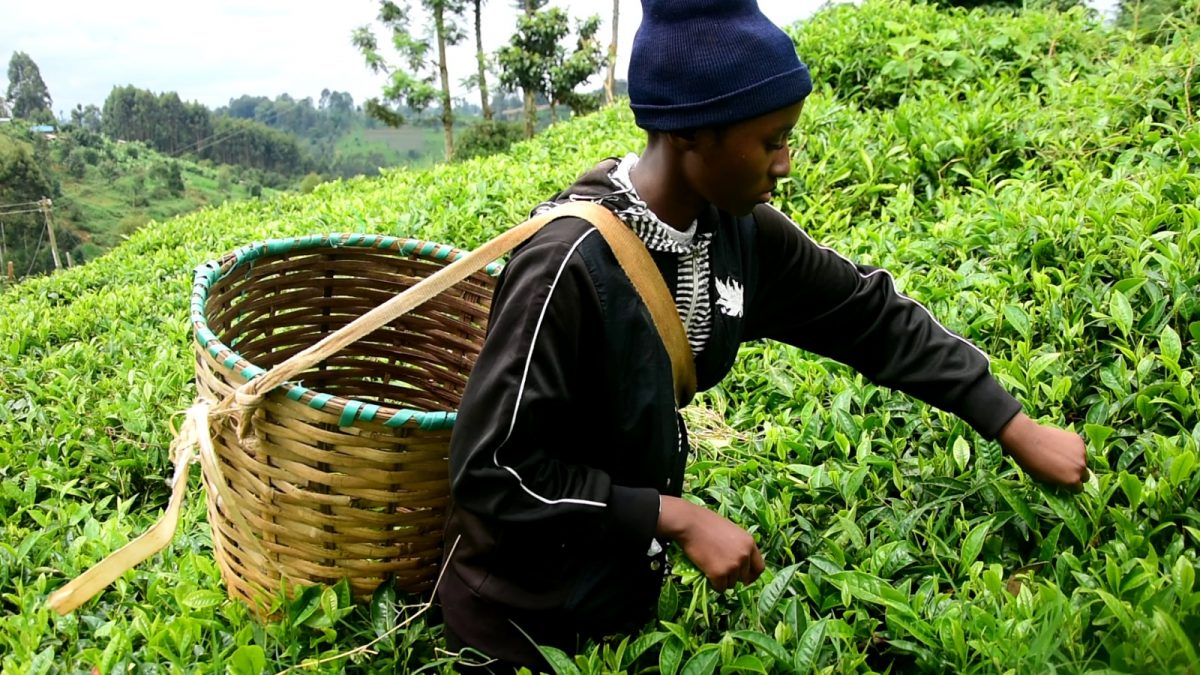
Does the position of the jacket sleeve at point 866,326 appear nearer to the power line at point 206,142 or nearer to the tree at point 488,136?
the tree at point 488,136

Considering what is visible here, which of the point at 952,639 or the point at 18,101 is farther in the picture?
the point at 18,101

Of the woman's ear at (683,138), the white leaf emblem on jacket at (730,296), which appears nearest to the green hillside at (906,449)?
the white leaf emblem on jacket at (730,296)

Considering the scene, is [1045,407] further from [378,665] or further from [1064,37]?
[1064,37]

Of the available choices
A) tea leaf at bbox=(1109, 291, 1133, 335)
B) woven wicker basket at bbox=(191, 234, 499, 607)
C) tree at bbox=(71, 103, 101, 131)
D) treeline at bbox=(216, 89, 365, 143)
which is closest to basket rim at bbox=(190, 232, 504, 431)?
woven wicker basket at bbox=(191, 234, 499, 607)

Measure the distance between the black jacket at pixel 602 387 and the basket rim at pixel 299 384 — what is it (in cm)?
Result: 19

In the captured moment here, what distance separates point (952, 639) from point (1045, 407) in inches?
33.3

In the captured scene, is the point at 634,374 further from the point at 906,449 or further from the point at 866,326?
the point at 906,449

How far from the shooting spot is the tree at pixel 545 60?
2114 cm

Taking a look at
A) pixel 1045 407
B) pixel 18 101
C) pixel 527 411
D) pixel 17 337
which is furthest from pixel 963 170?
pixel 18 101

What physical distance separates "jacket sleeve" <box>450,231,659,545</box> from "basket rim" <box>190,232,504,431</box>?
0.63ft

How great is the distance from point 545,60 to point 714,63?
829 inches

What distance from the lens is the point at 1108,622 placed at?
146cm

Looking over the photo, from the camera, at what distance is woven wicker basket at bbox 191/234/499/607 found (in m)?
1.62

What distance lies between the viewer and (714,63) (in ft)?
4.35
